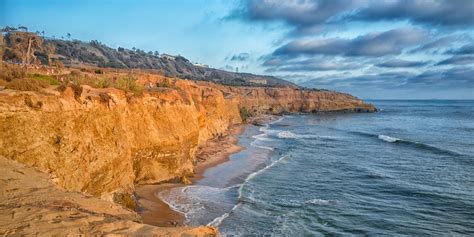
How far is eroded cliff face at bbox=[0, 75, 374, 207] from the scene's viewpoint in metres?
13.3

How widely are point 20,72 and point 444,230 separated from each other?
19195mm

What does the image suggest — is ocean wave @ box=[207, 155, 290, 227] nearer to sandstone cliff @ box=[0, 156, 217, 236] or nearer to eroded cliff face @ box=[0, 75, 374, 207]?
eroded cliff face @ box=[0, 75, 374, 207]

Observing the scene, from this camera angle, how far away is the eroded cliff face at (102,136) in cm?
1334

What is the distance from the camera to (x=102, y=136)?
17375 mm

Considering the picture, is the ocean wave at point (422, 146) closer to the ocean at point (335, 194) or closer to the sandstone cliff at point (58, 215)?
the ocean at point (335, 194)

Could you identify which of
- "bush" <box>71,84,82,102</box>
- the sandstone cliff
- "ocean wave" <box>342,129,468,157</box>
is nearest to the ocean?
"ocean wave" <box>342,129,468,157</box>

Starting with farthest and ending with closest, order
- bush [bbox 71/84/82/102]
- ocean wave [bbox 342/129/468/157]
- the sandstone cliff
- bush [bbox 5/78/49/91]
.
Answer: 1. ocean wave [bbox 342/129/468/157]
2. bush [bbox 71/84/82/102]
3. bush [bbox 5/78/49/91]
4. the sandstone cliff

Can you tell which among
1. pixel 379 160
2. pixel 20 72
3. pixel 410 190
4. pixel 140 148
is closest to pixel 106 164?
pixel 140 148

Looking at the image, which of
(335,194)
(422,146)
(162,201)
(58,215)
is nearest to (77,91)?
(162,201)

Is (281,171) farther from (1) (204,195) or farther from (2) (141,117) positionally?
(2) (141,117)

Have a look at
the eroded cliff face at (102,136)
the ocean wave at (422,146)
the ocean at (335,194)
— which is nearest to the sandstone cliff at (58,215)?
the eroded cliff face at (102,136)

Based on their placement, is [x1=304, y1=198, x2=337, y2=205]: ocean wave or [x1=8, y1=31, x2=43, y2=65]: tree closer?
[x1=304, y1=198, x2=337, y2=205]: ocean wave

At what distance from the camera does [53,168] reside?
13734mm

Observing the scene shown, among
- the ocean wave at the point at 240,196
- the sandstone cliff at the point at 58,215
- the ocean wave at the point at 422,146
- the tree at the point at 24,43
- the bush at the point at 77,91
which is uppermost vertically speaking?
the tree at the point at 24,43
